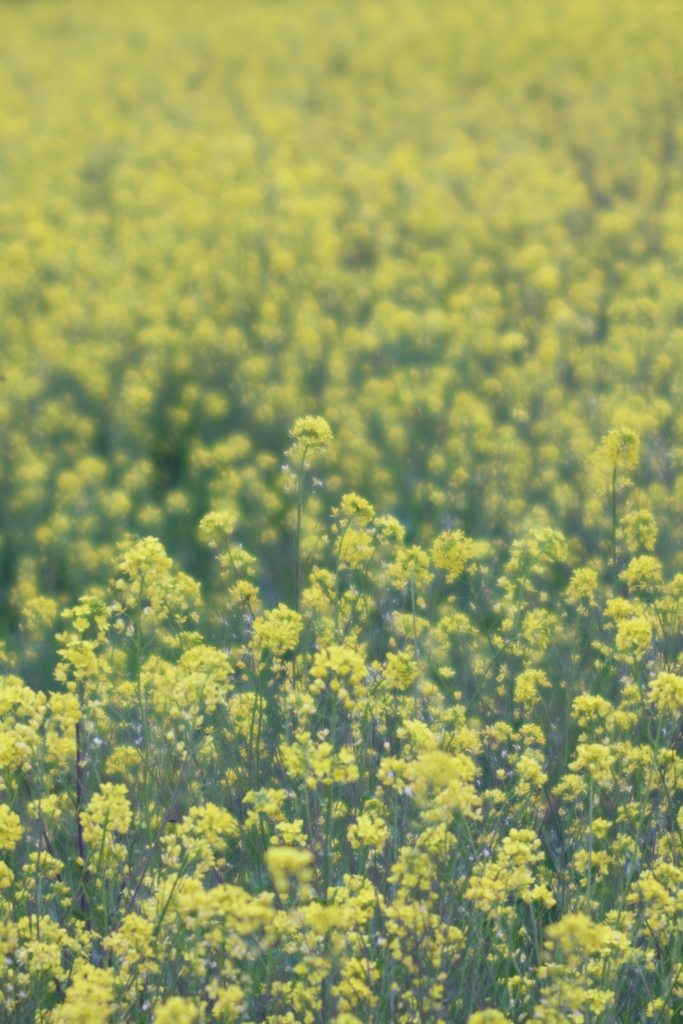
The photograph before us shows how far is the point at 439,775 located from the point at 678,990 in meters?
0.90

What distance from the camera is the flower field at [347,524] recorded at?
7.64 feet

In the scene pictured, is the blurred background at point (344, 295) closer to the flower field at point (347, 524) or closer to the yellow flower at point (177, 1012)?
the flower field at point (347, 524)

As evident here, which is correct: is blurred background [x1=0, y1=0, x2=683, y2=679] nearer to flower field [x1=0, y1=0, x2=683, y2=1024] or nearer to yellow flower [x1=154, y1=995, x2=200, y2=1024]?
flower field [x1=0, y1=0, x2=683, y2=1024]

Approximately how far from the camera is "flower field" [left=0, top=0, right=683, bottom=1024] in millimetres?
2330

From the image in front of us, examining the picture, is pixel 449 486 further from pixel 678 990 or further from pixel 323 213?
pixel 323 213

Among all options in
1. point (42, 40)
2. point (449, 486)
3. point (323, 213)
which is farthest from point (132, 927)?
point (42, 40)

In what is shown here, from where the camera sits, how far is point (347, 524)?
3.01 metres

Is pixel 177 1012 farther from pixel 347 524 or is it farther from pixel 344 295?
pixel 344 295

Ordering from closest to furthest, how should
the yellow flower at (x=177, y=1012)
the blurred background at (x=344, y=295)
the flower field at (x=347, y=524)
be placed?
the yellow flower at (x=177, y=1012) → the flower field at (x=347, y=524) → the blurred background at (x=344, y=295)

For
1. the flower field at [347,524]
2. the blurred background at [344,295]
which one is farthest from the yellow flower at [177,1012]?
the blurred background at [344,295]

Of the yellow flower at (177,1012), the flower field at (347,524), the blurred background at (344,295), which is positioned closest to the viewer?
the yellow flower at (177,1012)

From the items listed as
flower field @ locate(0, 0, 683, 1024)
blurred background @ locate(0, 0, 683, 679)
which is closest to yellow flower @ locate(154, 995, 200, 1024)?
flower field @ locate(0, 0, 683, 1024)

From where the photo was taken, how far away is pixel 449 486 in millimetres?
5531

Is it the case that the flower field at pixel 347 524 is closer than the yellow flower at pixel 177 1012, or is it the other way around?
the yellow flower at pixel 177 1012
